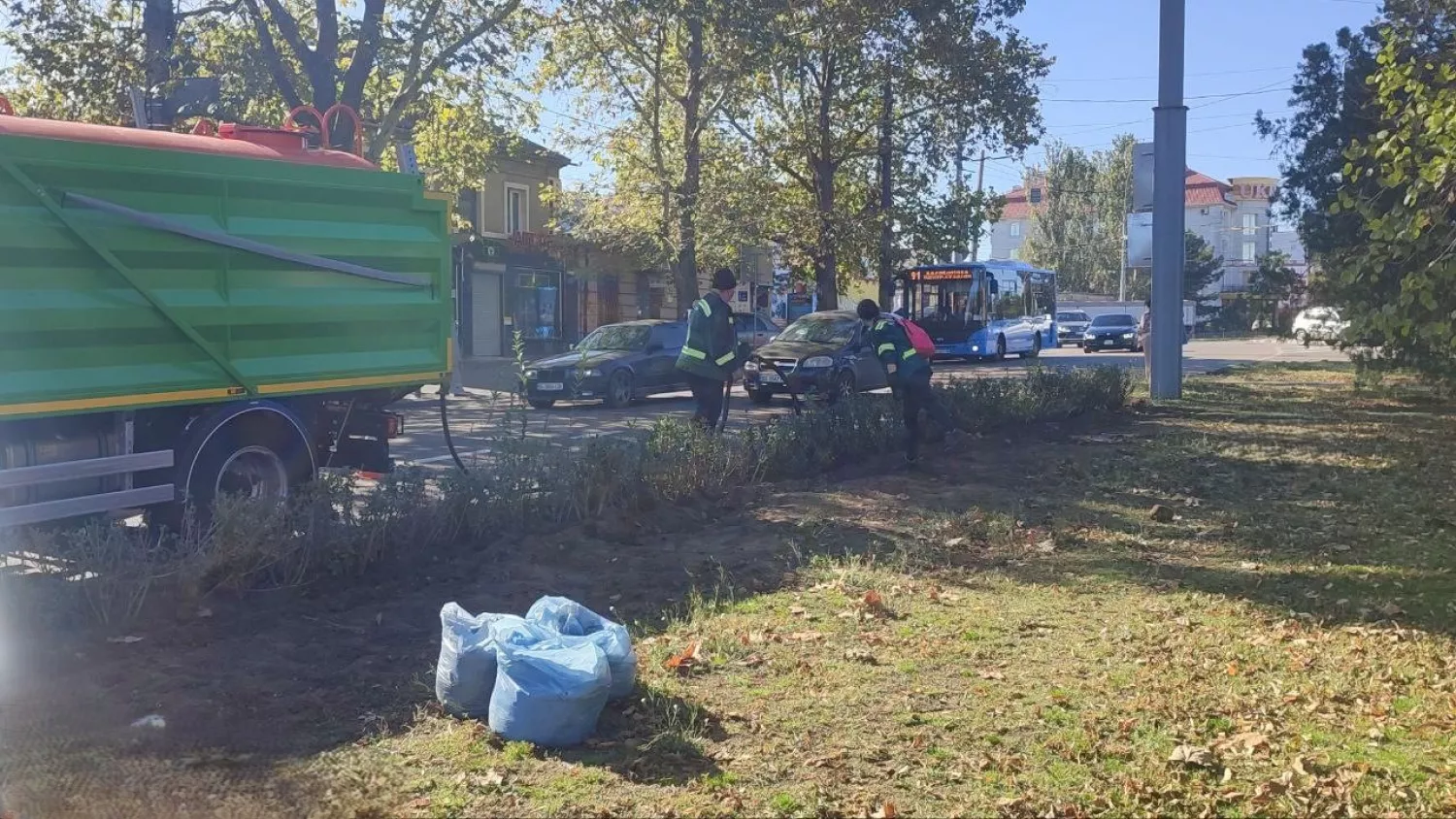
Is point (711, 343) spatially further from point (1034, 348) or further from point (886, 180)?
point (1034, 348)

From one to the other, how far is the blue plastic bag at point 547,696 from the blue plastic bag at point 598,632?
198mm

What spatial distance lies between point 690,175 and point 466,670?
75.0 ft

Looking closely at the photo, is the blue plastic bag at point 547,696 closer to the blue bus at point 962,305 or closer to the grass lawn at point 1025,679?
the grass lawn at point 1025,679

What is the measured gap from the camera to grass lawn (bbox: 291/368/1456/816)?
4.17m

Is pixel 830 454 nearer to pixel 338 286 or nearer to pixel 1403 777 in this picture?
pixel 338 286

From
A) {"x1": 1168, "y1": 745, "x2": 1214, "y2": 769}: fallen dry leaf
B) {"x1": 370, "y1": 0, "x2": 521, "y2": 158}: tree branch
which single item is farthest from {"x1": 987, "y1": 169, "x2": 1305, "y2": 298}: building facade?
{"x1": 1168, "y1": 745, "x2": 1214, "y2": 769}: fallen dry leaf

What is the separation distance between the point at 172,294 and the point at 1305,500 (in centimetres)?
865

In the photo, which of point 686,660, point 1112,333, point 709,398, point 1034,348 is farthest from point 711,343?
point 1112,333

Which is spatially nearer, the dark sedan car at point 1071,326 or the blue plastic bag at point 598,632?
the blue plastic bag at point 598,632

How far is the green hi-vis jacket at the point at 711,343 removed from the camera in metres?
11.2

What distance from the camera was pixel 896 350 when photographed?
11.8 metres

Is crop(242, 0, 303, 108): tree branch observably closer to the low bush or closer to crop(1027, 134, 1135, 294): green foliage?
the low bush

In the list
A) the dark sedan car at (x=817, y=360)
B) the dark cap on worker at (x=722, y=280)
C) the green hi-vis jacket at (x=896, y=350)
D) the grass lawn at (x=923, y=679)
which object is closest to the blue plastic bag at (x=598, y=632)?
the grass lawn at (x=923, y=679)

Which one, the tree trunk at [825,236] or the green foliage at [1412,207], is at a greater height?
the tree trunk at [825,236]
